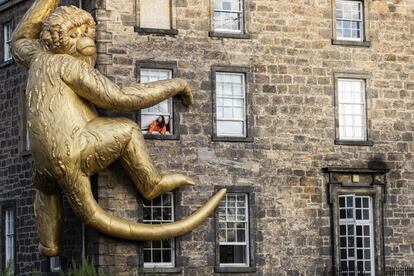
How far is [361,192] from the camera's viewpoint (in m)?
38.9

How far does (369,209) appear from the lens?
129 feet

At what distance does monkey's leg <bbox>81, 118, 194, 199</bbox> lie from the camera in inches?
1378

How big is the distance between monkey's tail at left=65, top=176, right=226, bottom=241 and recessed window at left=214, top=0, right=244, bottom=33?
463 centimetres

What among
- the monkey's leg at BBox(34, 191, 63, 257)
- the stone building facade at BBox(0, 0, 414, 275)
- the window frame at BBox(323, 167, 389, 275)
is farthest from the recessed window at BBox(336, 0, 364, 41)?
the monkey's leg at BBox(34, 191, 63, 257)

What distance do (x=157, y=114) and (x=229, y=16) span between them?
10.5ft

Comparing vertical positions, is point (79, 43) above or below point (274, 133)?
above

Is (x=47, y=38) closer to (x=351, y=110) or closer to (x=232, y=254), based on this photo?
(x=232, y=254)

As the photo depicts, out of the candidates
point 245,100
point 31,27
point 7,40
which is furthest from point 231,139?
point 7,40

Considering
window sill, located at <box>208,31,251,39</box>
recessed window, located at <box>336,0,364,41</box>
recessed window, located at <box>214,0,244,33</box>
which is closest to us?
window sill, located at <box>208,31,251,39</box>

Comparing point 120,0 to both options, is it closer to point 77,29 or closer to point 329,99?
point 77,29

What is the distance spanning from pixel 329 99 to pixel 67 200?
7021mm

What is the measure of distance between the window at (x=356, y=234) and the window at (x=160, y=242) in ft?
15.0

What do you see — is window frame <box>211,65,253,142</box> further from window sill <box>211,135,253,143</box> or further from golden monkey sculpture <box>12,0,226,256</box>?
golden monkey sculpture <box>12,0,226,256</box>

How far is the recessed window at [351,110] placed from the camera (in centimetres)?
3912
